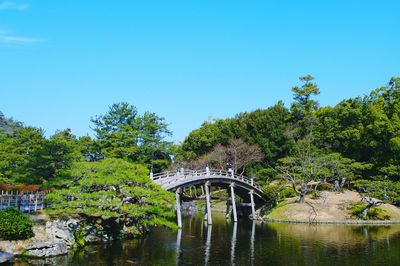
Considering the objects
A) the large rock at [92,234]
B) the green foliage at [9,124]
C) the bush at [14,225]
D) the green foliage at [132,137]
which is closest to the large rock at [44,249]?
the bush at [14,225]

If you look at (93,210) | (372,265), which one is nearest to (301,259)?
(372,265)

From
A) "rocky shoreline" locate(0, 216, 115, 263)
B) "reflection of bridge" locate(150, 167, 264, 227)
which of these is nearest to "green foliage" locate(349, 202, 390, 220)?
"reflection of bridge" locate(150, 167, 264, 227)

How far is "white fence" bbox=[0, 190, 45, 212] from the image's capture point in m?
24.6

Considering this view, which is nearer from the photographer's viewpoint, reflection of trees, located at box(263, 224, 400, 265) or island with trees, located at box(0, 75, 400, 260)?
reflection of trees, located at box(263, 224, 400, 265)

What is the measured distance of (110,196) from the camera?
2586cm

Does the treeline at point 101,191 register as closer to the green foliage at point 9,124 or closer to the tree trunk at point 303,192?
the tree trunk at point 303,192

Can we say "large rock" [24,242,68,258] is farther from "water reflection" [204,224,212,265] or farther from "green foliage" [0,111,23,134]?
"green foliage" [0,111,23,134]

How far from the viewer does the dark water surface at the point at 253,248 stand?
22.4 meters

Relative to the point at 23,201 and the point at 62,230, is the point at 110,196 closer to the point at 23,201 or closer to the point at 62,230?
the point at 62,230

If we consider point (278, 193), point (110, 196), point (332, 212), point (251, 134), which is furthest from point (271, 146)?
point (110, 196)

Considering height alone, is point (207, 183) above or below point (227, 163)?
below

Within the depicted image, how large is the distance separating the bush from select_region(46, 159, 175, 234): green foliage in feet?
7.71

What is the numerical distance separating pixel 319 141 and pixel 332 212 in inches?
711

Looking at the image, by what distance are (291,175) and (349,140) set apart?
43.0ft
